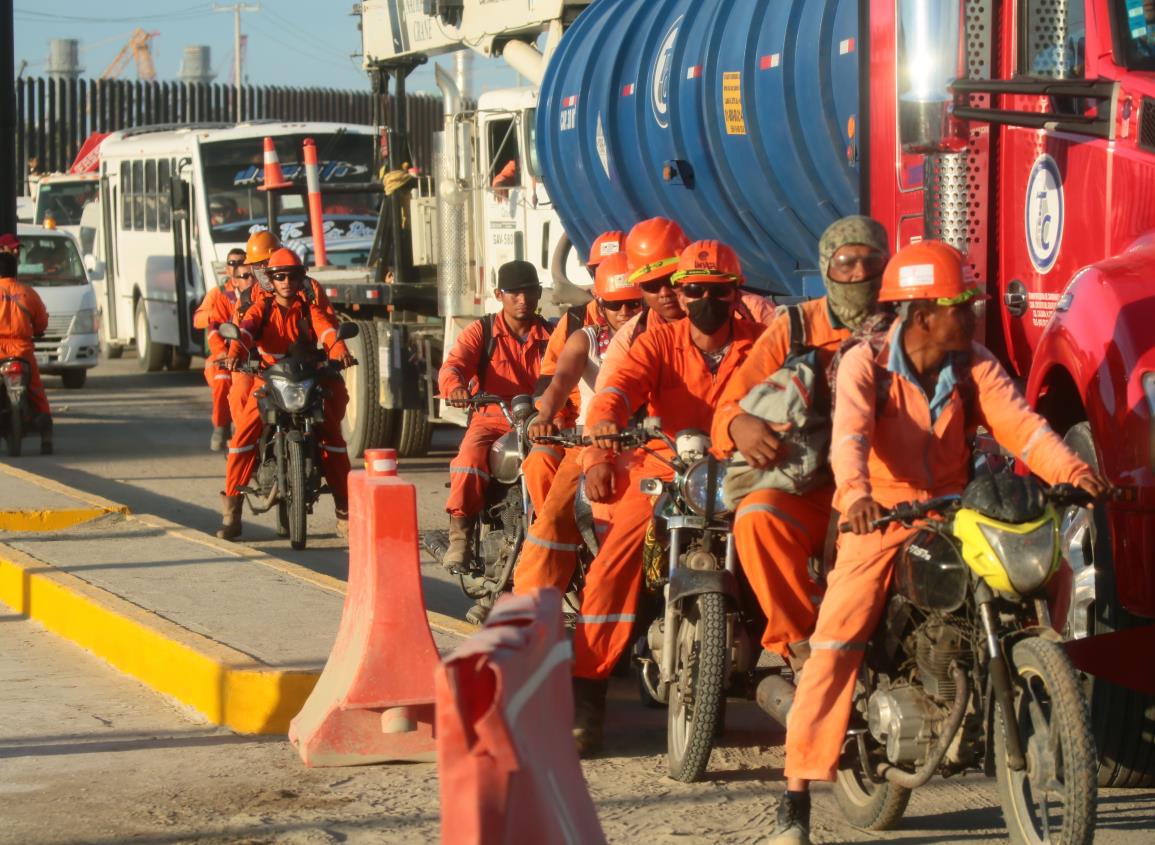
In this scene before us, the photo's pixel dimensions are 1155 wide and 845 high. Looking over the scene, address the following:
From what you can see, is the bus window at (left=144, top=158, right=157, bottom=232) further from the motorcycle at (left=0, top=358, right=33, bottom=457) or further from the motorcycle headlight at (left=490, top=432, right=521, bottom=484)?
the motorcycle headlight at (left=490, top=432, right=521, bottom=484)

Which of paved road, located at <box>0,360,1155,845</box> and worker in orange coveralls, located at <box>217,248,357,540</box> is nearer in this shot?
paved road, located at <box>0,360,1155,845</box>

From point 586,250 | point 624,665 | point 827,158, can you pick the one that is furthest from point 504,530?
point 586,250

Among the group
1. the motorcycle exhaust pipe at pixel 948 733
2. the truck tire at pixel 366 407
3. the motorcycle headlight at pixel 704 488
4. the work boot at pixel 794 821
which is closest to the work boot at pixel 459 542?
the motorcycle headlight at pixel 704 488

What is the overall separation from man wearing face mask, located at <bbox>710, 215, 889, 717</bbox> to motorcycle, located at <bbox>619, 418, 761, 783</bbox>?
12cm

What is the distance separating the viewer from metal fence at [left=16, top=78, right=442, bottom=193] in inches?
1720

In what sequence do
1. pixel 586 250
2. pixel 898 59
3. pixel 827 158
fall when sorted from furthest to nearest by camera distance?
pixel 586 250, pixel 827 158, pixel 898 59

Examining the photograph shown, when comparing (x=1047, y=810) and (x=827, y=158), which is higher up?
(x=827, y=158)

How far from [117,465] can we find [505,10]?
16.0ft

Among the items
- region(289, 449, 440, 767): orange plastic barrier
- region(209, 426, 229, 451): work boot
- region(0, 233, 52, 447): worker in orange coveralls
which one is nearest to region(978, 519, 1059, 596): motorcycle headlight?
region(289, 449, 440, 767): orange plastic barrier

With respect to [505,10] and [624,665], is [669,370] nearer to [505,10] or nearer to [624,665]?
[624,665]

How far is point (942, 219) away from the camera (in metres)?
7.89

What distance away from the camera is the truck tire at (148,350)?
2697 cm

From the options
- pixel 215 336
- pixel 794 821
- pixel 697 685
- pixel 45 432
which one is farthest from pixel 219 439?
pixel 794 821

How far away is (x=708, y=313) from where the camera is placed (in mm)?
6930
